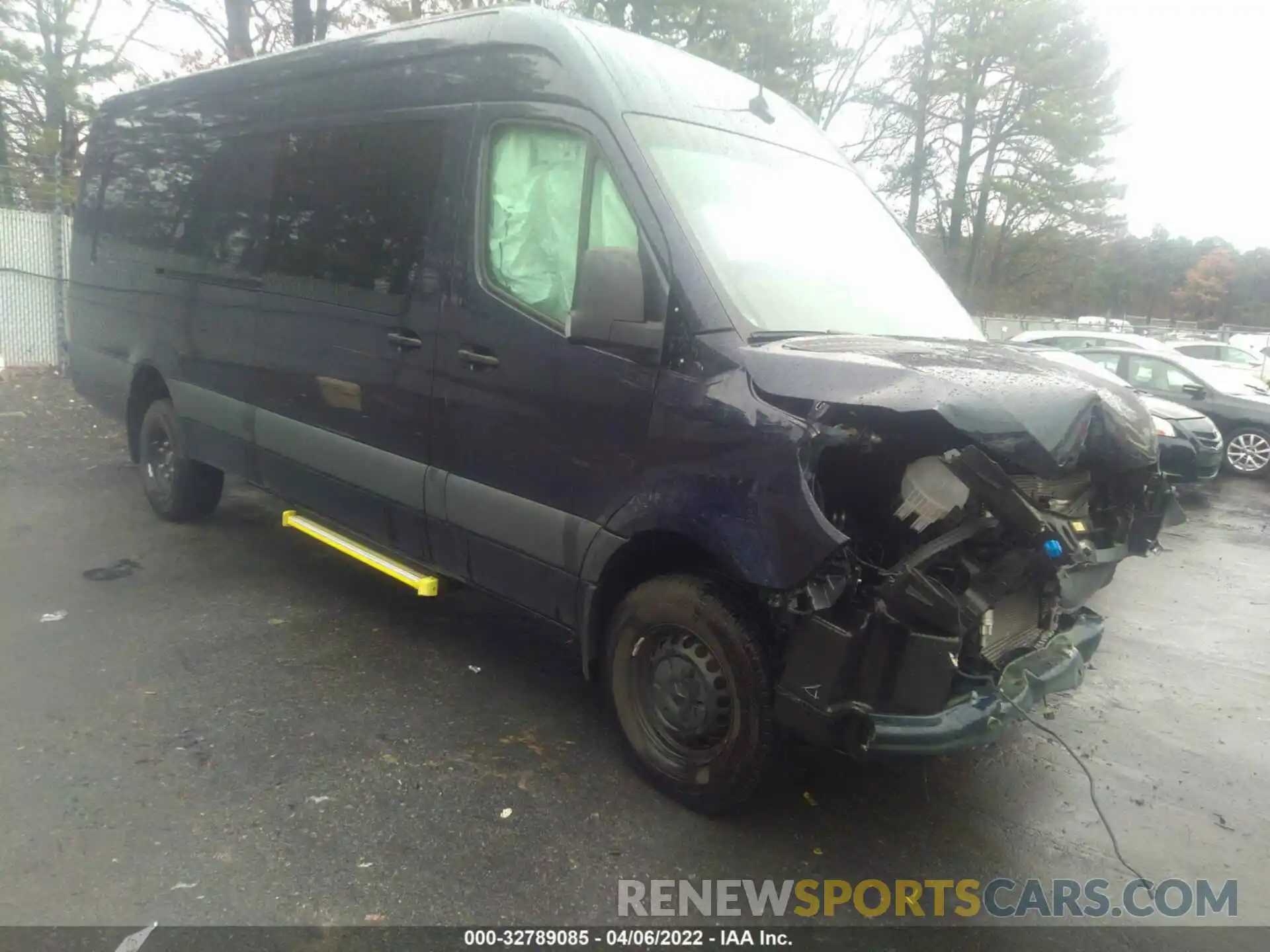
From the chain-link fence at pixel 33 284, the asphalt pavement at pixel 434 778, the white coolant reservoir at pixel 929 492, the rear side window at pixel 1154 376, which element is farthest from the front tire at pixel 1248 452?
the chain-link fence at pixel 33 284

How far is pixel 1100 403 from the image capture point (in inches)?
120

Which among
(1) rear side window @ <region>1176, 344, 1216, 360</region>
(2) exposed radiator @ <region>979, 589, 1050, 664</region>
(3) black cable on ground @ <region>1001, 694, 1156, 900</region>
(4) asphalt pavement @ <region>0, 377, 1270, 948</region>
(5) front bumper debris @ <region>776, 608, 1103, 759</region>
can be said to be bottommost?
(4) asphalt pavement @ <region>0, 377, 1270, 948</region>

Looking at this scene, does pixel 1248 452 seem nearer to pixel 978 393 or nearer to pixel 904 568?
pixel 978 393

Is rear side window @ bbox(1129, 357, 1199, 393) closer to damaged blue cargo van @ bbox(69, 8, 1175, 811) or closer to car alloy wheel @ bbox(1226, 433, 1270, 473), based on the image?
car alloy wheel @ bbox(1226, 433, 1270, 473)

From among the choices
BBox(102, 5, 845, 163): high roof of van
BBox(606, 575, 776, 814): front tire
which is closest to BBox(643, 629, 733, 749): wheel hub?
BBox(606, 575, 776, 814): front tire

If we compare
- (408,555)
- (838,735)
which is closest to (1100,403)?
(838,735)

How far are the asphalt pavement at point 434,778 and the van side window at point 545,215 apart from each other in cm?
185

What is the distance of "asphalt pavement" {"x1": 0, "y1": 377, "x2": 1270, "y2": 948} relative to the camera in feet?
9.70

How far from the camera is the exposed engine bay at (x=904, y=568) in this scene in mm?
2818

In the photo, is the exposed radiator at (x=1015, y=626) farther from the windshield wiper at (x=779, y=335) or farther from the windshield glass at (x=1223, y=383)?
the windshield glass at (x=1223, y=383)

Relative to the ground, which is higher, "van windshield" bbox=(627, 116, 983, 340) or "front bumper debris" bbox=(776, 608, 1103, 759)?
"van windshield" bbox=(627, 116, 983, 340)

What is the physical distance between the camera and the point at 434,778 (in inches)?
140

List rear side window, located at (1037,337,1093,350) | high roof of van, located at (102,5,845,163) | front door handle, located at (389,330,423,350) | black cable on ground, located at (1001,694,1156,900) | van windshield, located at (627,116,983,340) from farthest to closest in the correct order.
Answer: rear side window, located at (1037,337,1093,350), front door handle, located at (389,330,423,350), high roof of van, located at (102,5,845,163), van windshield, located at (627,116,983,340), black cable on ground, located at (1001,694,1156,900)

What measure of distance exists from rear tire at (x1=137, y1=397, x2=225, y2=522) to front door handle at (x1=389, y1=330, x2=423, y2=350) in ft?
8.28
